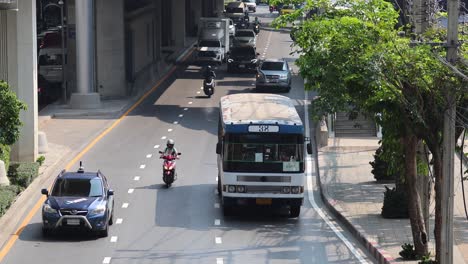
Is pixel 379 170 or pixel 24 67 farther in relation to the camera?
pixel 24 67

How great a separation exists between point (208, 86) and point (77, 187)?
96.7 feet

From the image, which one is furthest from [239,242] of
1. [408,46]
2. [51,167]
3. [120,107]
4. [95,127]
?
[120,107]

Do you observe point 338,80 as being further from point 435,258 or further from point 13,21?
point 13,21

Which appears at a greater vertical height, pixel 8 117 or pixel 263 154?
pixel 8 117

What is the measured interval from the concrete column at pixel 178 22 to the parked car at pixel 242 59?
16.2 m

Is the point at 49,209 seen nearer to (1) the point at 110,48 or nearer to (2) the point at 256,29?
(1) the point at 110,48

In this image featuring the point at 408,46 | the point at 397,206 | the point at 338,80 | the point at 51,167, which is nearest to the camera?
the point at 408,46

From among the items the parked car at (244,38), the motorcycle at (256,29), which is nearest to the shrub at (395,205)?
the parked car at (244,38)

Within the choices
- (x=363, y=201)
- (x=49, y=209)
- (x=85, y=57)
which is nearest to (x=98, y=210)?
(x=49, y=209)

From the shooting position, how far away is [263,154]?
3034 cm

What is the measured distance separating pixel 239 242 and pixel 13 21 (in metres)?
14.0

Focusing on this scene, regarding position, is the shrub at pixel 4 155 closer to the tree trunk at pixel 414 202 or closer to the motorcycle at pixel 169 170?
the motorcycle at pixel 169 170

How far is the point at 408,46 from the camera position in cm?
2400

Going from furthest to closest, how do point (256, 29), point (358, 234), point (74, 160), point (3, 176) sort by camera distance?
point (256, 29) < point (74, 160) < point (3, 176) < point (358, 234)
